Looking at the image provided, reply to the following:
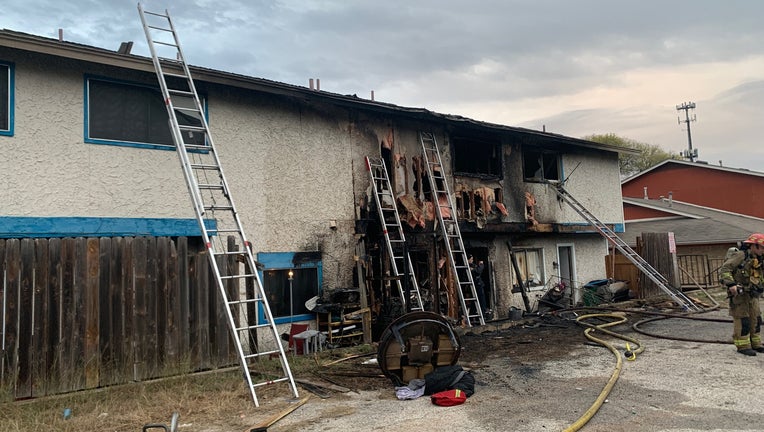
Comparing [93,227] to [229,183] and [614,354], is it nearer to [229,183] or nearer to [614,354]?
[229,183]

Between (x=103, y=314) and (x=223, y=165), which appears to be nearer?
(x=103, y=314)

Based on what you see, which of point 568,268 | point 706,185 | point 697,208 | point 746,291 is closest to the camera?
point 746,291

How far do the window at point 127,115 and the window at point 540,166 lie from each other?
10167 mm

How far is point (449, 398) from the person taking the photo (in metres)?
6.14

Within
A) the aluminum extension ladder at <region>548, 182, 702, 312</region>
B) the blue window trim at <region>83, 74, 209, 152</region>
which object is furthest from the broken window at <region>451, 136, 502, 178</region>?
the blue window trim at <region>83, 74, 209, 152</region>

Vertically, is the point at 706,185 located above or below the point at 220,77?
above

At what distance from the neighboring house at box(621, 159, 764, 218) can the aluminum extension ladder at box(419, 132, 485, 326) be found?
22400 mm

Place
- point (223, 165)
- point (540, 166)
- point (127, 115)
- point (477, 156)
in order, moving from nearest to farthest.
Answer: point (127, 115), point (223, 165), point (477, 156), point (540, 166)

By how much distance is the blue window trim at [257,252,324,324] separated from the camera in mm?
9828

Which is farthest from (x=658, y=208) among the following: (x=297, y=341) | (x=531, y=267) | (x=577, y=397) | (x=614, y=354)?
(x=577, y=397)

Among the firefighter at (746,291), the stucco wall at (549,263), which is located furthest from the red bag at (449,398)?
the stucco wall at (549,263)

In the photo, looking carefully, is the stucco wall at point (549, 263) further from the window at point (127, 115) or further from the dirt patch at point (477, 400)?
the window at point (127, 115)

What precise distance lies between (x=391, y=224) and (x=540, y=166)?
6.71m

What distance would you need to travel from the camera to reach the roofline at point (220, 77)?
7.43m
